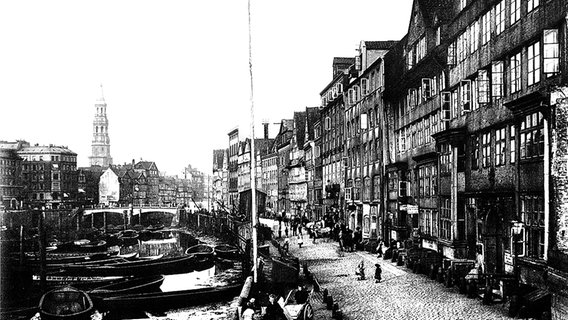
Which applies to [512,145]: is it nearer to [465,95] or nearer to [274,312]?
[465,95]

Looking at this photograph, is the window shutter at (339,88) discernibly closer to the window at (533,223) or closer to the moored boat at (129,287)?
the moored boat at (129,287)

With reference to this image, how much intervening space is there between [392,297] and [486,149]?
964 centimetres

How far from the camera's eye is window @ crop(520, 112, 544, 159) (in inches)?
971

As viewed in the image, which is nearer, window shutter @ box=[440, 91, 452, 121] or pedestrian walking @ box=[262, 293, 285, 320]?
pedestrian walking @ box=[262, 293, 285, 320]

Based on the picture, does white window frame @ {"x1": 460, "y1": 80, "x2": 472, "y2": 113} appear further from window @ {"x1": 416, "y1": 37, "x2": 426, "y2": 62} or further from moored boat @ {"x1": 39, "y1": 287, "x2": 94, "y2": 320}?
moored boat @ {"x1": 39, "y1": 287, "x2": 94, "y2": 320}

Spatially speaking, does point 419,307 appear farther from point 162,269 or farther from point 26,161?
point 26,161

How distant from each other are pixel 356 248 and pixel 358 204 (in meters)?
11.8

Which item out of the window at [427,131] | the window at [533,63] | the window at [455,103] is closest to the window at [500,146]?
the window at [533,63]

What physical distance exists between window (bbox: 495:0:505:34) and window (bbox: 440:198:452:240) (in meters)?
12.2

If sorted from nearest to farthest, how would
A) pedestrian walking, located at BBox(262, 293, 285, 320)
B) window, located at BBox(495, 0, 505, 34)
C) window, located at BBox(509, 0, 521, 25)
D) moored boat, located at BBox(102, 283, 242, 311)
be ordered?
1. pedestrian walking, located at BBox(262, 293, 285, 320)
2. window, located at BBox(509, 0, 521, 25)
3. window, located at BBox(495, 0, 505, 34)
4. moored boat, located at BBox(102, 283, 242, 311)

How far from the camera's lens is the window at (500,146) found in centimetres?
2952

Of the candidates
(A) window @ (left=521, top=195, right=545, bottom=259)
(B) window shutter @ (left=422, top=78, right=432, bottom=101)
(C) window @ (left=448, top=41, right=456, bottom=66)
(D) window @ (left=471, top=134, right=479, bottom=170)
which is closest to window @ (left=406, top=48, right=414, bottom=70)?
(B) window shutter @ (left=422, top=78, right=432, bottom=101)

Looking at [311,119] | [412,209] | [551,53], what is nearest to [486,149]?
[551,53]

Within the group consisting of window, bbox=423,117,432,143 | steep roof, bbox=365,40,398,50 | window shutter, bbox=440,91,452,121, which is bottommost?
window, bbox=423,117,432,143
